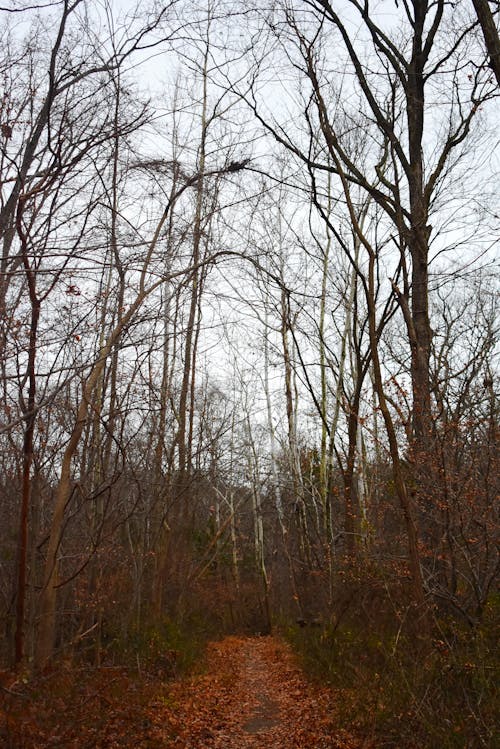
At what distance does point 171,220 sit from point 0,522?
14.8ft

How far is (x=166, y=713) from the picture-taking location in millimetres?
6328

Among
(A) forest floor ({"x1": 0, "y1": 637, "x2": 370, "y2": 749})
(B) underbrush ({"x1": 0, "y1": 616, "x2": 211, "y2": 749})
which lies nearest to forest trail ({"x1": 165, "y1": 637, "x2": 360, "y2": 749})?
(A) forest floor ({"x1": 0, "y1": 637, "x2": 370, "y2": 749})

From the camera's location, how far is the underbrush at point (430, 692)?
4.04m

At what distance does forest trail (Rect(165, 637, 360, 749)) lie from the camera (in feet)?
18.6

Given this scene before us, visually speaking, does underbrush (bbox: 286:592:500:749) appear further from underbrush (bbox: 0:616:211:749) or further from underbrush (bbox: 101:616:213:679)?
underbrush (bbox: 101:616:213:679)

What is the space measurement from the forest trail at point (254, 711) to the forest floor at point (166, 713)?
13 mm

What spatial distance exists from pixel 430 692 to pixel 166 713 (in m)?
3.04

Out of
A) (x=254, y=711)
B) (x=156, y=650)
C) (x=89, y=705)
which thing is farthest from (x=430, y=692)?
(x=156, y=650)

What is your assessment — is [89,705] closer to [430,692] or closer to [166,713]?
[166,713]

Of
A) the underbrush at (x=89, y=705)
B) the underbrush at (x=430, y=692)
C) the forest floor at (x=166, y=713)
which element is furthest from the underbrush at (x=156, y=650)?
the underbrush at (x=430, y=692)

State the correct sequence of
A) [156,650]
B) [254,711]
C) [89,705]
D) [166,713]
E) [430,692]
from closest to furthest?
[430,692], [89,705], [166,713], [254,711], [156,650]

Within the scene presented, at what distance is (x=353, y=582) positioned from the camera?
8.71m

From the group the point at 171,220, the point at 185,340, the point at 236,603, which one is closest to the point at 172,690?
the point at 185,340

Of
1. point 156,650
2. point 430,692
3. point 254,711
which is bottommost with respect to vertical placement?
point 254,711
